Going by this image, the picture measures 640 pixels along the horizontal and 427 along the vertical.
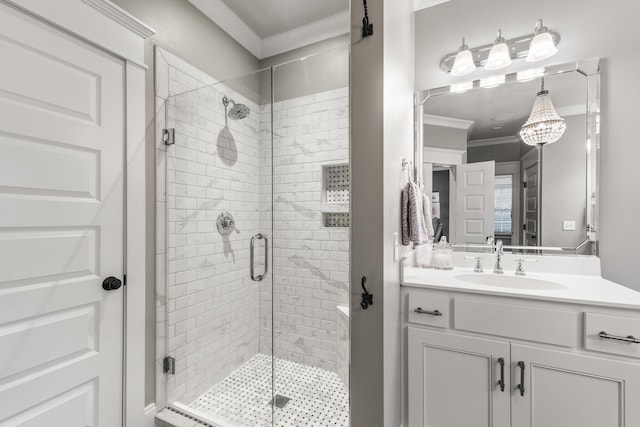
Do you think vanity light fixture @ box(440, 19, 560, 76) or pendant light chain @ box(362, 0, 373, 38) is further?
vanity light fixture @ box(440, 19, 560, 76)

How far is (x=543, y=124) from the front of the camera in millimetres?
1739

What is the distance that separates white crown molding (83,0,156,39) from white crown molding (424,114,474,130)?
1837mm

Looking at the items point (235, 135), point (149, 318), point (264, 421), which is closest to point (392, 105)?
point (235, 135)

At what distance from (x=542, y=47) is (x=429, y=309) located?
1697mm

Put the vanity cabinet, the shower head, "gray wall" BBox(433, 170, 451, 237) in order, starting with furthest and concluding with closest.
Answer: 1. "gray wall" BBox(433, 170, 451, 237)
2. the shower head
3. the vanity cabinet

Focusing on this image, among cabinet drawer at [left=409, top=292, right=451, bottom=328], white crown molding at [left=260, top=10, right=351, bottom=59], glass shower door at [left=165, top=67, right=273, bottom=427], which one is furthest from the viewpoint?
white crown molding at [left=260, top=10, right=351, bottom=59]

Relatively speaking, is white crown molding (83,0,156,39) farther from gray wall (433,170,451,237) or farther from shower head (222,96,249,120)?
gray wall (433,170,451,237)

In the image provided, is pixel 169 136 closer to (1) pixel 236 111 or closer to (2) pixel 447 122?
(1) pixel 236 111

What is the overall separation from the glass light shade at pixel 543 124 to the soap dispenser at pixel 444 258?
0.85 m

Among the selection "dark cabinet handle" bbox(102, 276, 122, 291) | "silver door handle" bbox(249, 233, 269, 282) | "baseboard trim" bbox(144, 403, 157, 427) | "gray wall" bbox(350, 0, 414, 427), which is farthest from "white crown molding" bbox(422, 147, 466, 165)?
"baseboard trim" bbox(144, 403, 157, 427)

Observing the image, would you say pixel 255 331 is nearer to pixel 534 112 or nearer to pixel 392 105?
pixel 392 105

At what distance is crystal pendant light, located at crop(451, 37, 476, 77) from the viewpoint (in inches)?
73.1

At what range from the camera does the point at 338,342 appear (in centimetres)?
190

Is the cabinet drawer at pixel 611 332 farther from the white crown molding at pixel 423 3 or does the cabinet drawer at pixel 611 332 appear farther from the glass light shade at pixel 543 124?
the white crown molding at pixel 423 3
